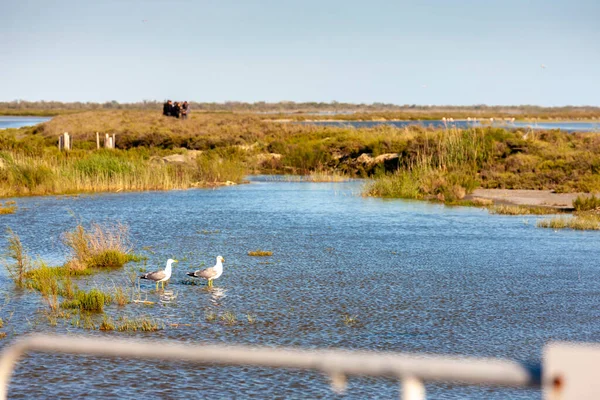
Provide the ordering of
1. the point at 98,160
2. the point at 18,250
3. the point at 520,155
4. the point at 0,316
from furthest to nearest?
1. the point at 520,155
2. the point at 98,160
3. the point at 18,250
4. the point at 0,316

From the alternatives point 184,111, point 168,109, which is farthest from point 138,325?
point 168,109

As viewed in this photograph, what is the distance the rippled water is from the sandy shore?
450cm

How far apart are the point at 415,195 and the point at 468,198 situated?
6.68ft

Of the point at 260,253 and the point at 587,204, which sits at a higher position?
the point at 587,204

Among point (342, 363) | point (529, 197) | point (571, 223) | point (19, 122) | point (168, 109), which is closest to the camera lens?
point (342, 363)

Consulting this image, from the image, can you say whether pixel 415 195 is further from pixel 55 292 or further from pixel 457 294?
pixel 55 292

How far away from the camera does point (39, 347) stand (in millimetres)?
2295

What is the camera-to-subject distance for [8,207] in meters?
28.2

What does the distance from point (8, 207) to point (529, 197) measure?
758 inches

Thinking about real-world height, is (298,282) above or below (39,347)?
below

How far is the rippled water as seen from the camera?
32.3 feet

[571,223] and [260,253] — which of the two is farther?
[571,223]

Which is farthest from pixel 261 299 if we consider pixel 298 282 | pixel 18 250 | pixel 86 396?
pixel 86 396

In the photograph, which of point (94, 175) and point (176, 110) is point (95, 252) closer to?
point (94, 175)
